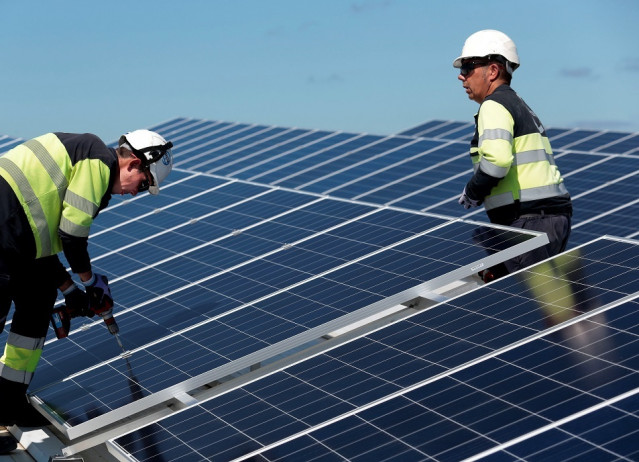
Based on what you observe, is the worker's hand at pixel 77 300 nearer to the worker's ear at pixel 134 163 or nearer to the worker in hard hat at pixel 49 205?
the worker in hard hat at pixel 49 205

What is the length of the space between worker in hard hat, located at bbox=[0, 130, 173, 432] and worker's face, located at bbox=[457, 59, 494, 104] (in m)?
3.23

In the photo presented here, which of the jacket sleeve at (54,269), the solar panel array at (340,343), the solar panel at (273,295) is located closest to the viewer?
the solar panel array at (340,343)

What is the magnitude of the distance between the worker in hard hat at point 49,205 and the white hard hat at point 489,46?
324 cm

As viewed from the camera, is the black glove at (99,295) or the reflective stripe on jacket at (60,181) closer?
the reflective stripe on jacket at (60,181)

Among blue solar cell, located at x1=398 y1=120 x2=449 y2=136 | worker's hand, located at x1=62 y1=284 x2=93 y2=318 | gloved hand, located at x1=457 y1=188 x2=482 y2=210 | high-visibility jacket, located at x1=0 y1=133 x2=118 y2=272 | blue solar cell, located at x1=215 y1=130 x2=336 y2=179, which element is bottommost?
blue solar cell, located at x1=215 y1=130 x2=336 y2=179

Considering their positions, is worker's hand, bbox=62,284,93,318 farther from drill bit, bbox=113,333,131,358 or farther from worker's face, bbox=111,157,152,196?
worker's face, bbox=111,157,152,196

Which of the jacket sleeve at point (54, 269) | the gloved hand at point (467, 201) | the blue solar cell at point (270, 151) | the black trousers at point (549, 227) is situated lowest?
the blue solar cell at point (270, 151)

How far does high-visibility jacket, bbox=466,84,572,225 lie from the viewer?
10.1 meters

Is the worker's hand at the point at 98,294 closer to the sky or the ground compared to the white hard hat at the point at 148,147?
closer to the ground

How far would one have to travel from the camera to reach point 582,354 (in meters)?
7.23

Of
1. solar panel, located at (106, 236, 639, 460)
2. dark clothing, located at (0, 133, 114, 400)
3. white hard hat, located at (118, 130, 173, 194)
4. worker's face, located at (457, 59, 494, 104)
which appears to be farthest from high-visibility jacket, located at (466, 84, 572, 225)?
dark clothing, located at (0, 133, 114, 400)

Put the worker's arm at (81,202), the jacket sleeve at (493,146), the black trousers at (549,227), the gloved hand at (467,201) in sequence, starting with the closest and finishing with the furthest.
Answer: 1. the worker's arm at (81,202)
2. the jacket sleeve at (493,146)
3. the black trousers at (549,227)
4. the gloved hand at (467,201)

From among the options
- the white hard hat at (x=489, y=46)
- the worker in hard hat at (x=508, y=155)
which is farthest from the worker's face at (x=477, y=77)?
the white hard hat at (x=489, y=46)

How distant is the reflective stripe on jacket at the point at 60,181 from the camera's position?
909 cm
